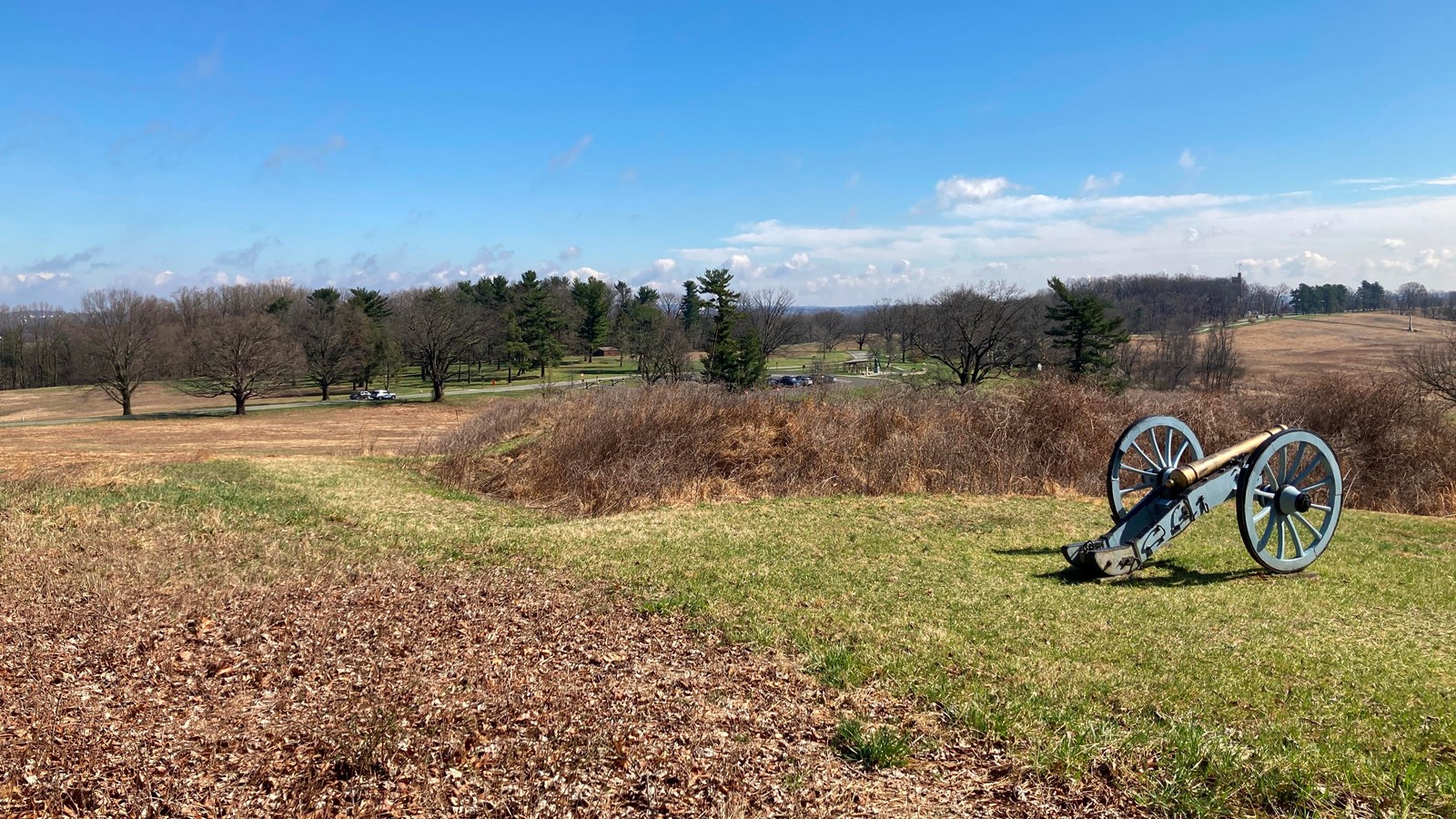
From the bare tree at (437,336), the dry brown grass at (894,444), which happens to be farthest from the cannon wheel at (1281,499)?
the bare tree at (437,336)

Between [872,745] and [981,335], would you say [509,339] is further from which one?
[872,745]

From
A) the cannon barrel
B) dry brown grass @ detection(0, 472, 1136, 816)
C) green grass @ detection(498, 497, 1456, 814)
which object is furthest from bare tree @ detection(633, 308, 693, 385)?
dry brown grass @ detection(0, 472, 1136, 816)

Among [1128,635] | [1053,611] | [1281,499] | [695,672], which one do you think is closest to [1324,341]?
[1281,499]

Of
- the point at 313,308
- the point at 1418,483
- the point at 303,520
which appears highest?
the point at 313,308

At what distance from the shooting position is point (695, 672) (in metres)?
5.19

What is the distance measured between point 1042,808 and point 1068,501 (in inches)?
387

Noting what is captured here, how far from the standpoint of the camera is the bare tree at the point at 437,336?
191 feet

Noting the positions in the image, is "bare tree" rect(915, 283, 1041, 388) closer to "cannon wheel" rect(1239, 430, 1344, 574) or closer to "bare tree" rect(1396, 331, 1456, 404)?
"bare tree" rect(1396, 331, 1456, 404)

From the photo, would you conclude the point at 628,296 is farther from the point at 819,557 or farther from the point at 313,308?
the point at 819,557

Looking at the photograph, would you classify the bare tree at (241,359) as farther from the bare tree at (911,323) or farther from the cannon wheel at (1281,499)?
the cannon wheel at (1281,499)

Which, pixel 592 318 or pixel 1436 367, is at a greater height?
pixel 592 318

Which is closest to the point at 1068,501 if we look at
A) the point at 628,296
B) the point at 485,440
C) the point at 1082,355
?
the point at 485,440

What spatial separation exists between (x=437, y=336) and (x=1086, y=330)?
42094mm

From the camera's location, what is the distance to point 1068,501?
12.6 m
